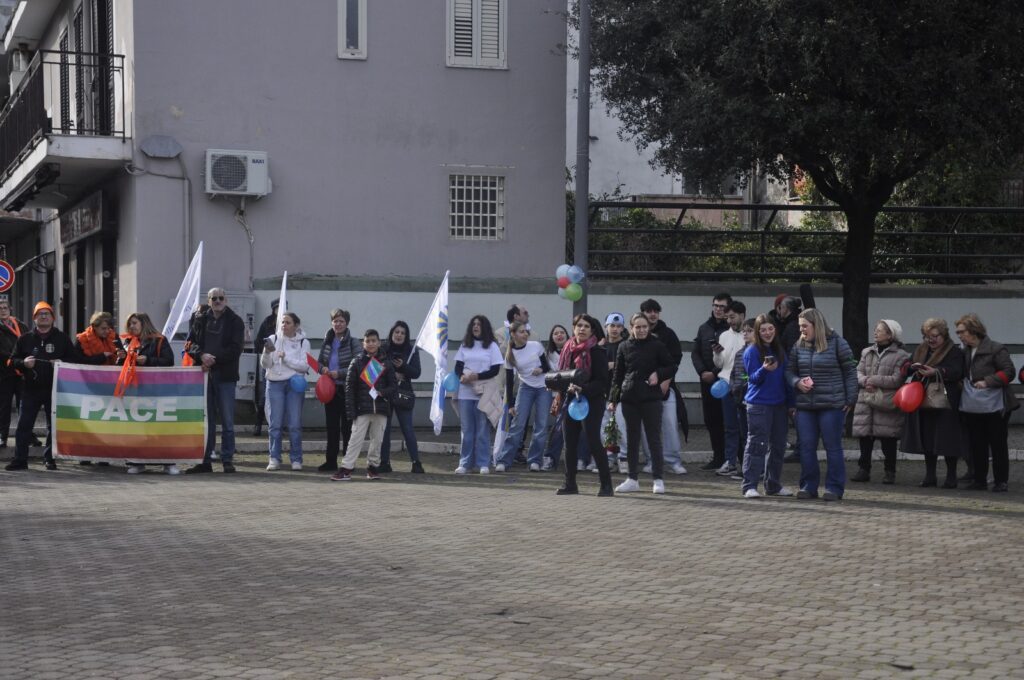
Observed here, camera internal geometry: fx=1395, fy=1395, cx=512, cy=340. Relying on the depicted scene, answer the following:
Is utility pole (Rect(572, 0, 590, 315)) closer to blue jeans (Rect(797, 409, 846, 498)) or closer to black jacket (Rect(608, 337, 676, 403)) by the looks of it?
black jacket (Rect(608, 337, 676, 403))

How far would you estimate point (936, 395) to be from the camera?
46.0 ft

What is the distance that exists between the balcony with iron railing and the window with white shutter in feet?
16.1

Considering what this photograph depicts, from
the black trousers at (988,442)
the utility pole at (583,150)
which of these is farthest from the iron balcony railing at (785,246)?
the black trousers at (988,442)

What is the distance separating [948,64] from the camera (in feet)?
54.5

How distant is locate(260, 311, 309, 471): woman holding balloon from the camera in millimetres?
15555

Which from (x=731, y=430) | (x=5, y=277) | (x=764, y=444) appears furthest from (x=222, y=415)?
(x=5, y=277)

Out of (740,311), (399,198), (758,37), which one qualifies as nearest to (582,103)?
(758,37)

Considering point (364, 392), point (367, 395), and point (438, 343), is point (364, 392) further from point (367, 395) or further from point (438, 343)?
point (438, 343)

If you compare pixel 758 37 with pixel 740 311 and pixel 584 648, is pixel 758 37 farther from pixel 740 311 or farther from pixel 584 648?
pixel 584 648

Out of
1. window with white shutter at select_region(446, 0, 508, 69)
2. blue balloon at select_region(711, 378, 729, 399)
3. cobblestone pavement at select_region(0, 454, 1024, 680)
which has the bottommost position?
cobblestone pavement at select_region(0, 454, 1024, 680)

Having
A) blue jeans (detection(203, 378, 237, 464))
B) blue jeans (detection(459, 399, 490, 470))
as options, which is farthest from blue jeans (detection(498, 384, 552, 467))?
blue jeans (detection(203, 378, 237, 464))

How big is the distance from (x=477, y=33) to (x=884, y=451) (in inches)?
389

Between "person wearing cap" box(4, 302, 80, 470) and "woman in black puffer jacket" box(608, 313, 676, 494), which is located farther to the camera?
"person wearing cap" box(4, 302, 80, 470)

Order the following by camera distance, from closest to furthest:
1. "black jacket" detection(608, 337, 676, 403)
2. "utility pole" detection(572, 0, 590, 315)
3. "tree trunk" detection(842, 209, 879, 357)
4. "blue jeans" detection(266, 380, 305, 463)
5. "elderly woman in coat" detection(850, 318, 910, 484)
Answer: "black jacket" detection(608, 337, 676, 403) < "elderly woman in coat" detection(850, 318, 910, 484) < "blue jeans" detection(266, 380, 305, 463) < "utility pole" detection(572, 0, 590, 315) < "tree trunk" detection(842, 209, 879, 357)
